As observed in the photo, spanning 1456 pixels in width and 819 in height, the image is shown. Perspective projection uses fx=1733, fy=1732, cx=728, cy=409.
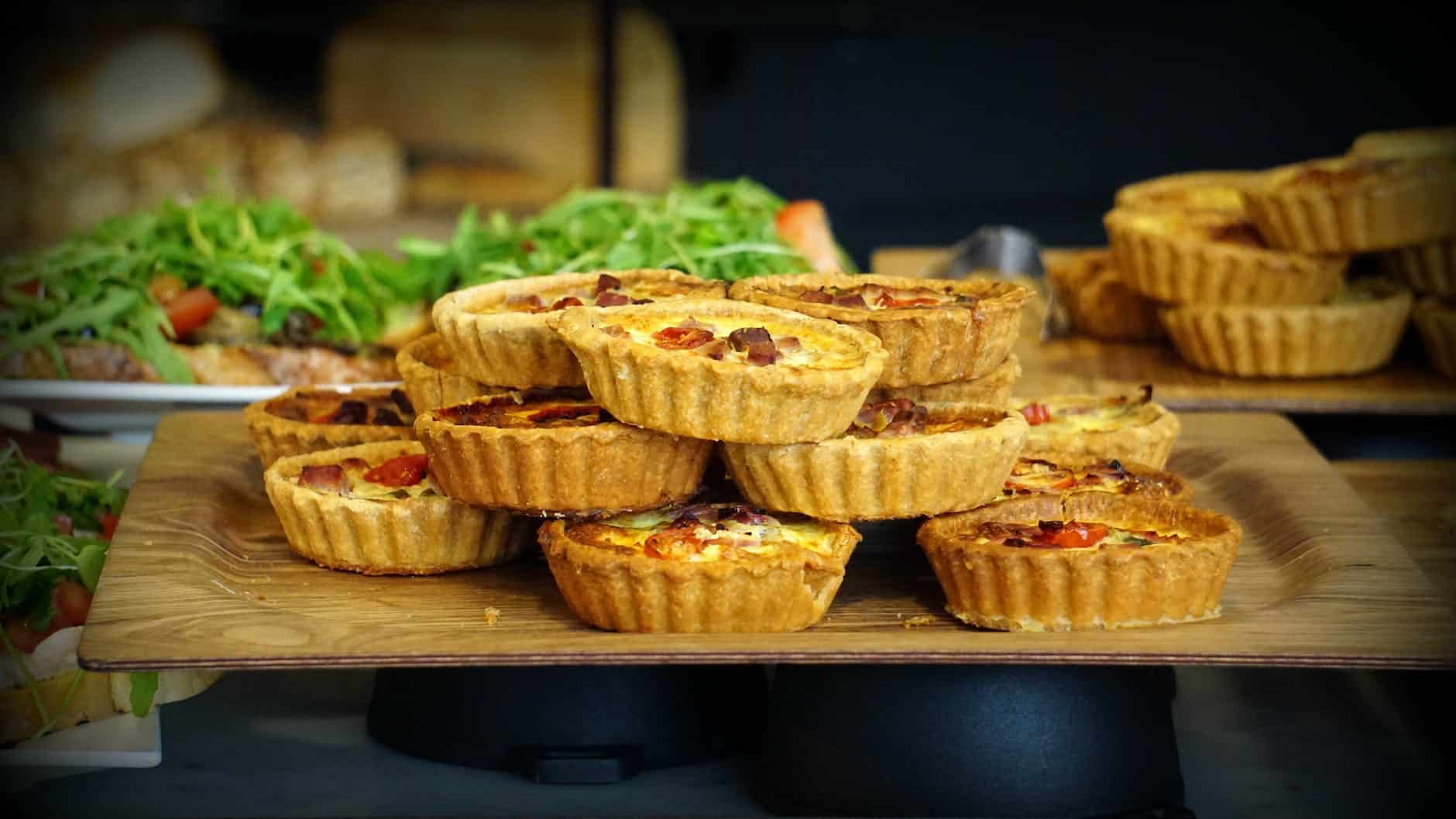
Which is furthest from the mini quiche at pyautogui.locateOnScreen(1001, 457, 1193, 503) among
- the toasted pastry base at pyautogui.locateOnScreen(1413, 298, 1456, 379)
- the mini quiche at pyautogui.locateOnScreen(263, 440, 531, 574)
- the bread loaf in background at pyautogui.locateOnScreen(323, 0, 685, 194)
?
the bread loaf in background at pyautogui.locateOnScreen(323, 0, 685, 194)

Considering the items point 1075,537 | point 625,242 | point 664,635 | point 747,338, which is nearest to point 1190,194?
point 625,242

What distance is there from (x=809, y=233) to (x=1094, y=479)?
207 centimetres

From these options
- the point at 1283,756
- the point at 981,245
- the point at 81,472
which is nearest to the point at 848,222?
the point at 981,245

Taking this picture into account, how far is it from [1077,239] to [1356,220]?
3.83 m

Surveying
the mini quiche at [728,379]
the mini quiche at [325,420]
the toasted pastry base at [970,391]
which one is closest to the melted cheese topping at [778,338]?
the mini quiche at [728,379]

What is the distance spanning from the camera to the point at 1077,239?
8.66 metres

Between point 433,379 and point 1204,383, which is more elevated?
point 433,379

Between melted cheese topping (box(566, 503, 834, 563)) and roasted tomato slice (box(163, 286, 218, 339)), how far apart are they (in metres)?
2.28

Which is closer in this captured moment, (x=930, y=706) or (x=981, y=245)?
(x=930, y=706)

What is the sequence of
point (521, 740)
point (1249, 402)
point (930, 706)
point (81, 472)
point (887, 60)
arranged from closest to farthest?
1. point (930, 706)
2. point (521, 740)
3. point (81, 472)
4. point (1249, 402)
5. point (887, 60)

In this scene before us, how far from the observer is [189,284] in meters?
5.12

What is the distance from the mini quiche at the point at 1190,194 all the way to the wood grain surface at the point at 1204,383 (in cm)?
47

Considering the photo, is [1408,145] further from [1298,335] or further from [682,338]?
[682,338]

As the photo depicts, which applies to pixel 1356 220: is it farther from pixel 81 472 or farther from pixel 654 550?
pixel 81 472
